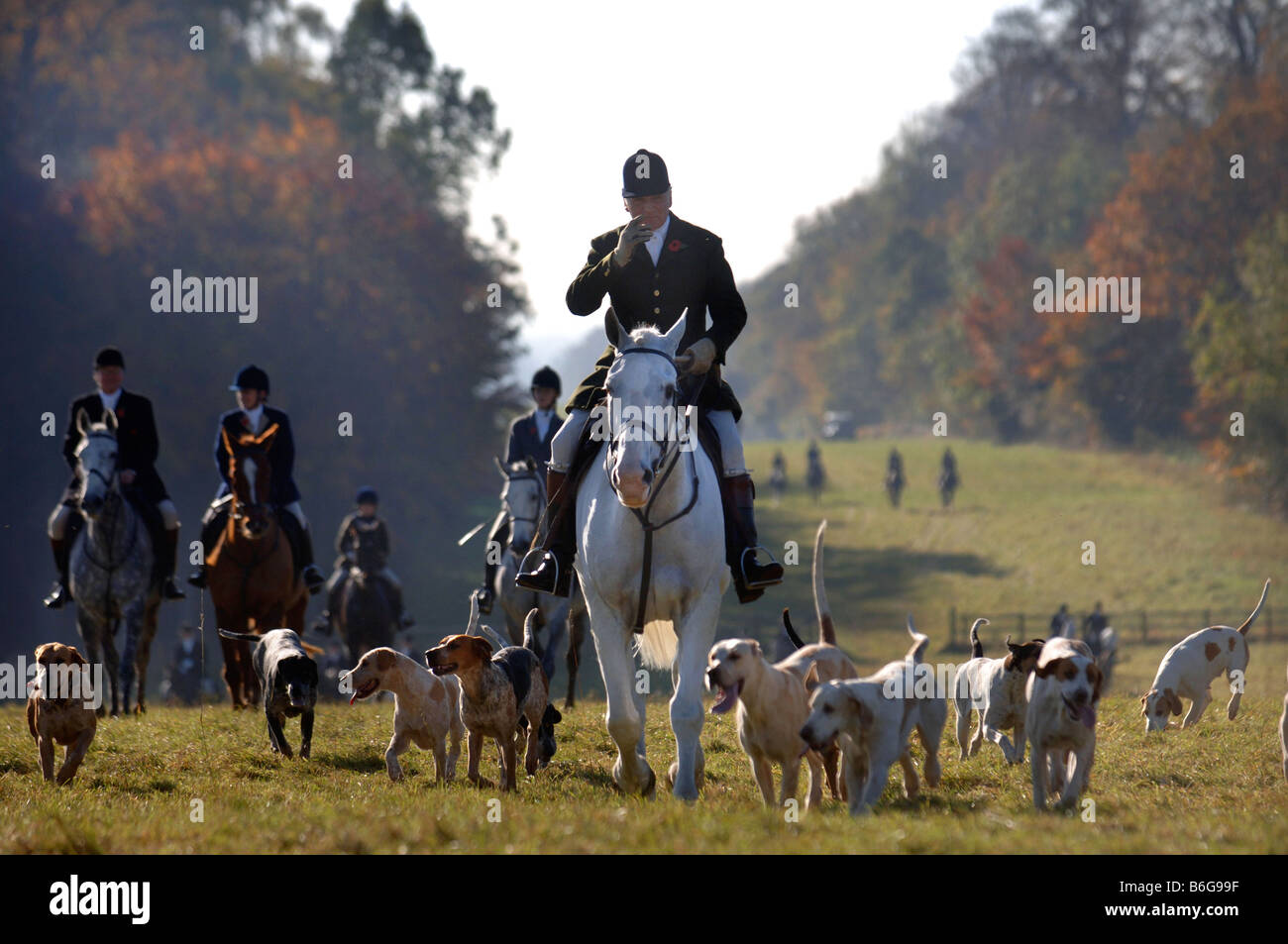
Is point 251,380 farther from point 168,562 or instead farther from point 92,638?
point 92,638

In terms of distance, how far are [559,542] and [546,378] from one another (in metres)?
7.33

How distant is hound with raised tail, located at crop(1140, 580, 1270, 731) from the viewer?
1208 centimetres

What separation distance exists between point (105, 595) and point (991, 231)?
234ft

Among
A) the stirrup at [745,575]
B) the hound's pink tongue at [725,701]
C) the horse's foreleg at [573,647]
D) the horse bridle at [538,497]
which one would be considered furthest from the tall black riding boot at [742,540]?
the horse bridle at [538,497]

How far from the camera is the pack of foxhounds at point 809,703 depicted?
8195mm

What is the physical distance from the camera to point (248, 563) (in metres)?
14.4

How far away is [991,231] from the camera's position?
79.9m

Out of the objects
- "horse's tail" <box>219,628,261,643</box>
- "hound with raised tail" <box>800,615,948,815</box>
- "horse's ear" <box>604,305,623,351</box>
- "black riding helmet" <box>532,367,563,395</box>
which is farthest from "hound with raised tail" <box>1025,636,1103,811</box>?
"black riding helmet" <box>532,367,563,395</box>

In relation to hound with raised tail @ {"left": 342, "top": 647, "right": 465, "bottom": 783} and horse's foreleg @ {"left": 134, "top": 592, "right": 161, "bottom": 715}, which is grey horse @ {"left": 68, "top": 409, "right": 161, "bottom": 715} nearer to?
horse's foreleg @ {"left": 134, "top": 592, "right": 161, "bottom": 715}

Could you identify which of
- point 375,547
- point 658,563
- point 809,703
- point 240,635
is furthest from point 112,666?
point 809,703

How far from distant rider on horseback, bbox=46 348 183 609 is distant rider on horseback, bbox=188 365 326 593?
38 centimetres
